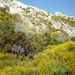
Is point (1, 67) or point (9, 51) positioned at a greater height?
point (9, 51)

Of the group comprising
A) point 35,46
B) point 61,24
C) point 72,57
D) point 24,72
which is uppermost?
point 61,24

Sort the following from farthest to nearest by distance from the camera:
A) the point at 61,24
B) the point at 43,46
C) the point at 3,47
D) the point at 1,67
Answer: the point at 61,24
the point at 43,46
the point at 3,47
the point at 1,67

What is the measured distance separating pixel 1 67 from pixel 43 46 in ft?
63.3

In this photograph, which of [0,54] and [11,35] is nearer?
[0,54]

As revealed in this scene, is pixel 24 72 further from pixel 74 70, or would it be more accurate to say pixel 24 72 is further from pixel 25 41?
pixel 25 41

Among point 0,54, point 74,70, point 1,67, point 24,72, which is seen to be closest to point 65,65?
point 74,70

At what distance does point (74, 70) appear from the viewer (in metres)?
28.1

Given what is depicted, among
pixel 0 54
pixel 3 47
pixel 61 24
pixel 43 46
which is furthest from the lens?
pixel 61 24

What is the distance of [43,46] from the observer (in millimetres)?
48562

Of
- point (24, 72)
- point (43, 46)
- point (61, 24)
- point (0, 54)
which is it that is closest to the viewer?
point (24, 72)

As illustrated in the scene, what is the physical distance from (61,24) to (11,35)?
82.5 m

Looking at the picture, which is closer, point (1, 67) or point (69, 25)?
point (1, 67)

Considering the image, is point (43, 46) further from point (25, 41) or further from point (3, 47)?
point (3, 47)

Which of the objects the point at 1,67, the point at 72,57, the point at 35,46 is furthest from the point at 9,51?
the point at 72,57
